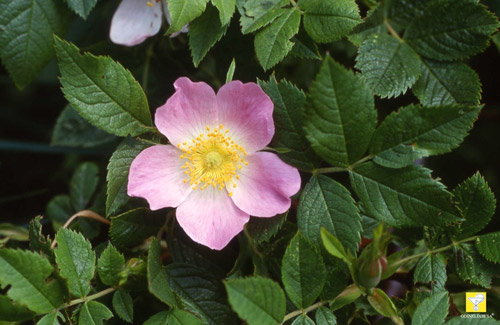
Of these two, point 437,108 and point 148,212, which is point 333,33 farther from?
point 148,212

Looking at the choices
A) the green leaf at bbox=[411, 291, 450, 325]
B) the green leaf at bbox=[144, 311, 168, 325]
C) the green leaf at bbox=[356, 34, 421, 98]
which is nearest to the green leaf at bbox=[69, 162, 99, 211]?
the green leaf at bbox=[144, 311, 168, 325]

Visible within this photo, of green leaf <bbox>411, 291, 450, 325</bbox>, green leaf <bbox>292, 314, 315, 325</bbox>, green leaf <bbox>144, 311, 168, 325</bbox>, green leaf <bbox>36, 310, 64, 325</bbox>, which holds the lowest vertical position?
green leaf <bbox>144, 311, 168, 325</bbox>

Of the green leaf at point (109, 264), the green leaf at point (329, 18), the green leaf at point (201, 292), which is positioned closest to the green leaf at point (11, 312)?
the green leaf at point (109, 264)

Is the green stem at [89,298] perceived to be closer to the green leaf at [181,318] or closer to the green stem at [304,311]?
the green leaf at [181,318]

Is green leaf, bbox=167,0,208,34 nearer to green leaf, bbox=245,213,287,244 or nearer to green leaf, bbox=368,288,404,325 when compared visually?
green leaf, bbox=245,213,287,244

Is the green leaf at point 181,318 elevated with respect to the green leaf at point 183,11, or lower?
lower

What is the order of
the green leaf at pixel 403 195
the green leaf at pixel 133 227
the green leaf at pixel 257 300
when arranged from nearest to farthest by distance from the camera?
the green leaf at pixel 257 300 → the green leaf at pixel 403 195 → the green leaf at pixel 133 227
